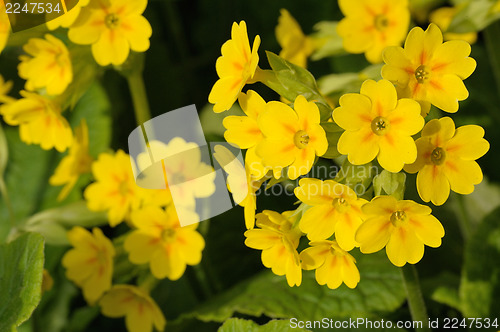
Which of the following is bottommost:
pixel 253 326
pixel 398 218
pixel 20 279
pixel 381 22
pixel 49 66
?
pixel 253 326

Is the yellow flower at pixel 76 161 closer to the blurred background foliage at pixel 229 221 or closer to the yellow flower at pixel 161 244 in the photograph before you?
the blurred background foliage at pixel 229 221

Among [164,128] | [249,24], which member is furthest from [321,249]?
[249,24]

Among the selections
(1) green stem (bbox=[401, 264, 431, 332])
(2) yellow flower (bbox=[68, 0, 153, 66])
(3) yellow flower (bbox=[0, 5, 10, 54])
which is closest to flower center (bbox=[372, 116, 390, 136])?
(1) green stem (bbox=[401, 264, 431, 332])

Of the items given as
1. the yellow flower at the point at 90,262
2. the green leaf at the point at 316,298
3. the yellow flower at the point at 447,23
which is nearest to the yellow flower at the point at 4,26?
the yellow flower at the point at 90,262

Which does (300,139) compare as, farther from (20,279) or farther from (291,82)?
(20,279)

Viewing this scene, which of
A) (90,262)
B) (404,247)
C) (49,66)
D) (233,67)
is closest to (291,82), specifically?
(233,67)
